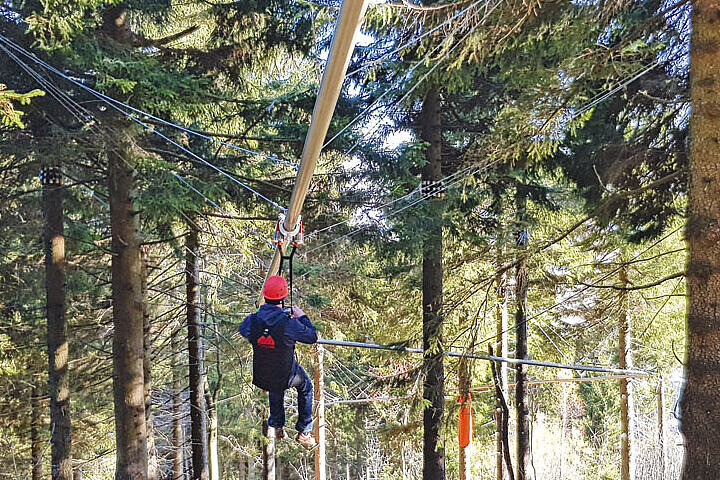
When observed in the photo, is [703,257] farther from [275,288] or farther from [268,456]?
[268,456]

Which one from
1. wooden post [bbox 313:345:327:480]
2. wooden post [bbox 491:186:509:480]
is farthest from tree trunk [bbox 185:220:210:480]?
wooden post [bbox 491:186:509:480]

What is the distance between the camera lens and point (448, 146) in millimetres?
9844

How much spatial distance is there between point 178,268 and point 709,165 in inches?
473

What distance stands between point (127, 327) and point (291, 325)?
4.43 m

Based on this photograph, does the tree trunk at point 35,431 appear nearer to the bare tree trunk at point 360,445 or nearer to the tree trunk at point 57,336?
the tree trunk at point 57,336

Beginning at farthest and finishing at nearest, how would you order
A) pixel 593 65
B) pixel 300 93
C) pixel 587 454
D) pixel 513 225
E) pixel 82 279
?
pixel 587 454 → pixel 82 279 → pixel 513 225 → pixel 300 93 → pixel 593 65

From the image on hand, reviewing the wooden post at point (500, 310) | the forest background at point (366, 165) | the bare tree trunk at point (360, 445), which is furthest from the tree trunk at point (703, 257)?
the bare tree trunk at point (360, 445)

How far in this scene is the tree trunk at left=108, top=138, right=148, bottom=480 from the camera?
24.4 feet

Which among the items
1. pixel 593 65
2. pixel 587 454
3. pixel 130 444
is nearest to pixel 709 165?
pixel 593 65

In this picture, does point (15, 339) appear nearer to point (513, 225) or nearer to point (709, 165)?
point (513, 225)

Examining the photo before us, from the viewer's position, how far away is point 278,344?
14.2ft

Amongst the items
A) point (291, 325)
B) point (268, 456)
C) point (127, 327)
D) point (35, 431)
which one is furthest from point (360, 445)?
point (291, 325)

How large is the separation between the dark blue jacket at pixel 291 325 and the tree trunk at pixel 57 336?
6.10 meters

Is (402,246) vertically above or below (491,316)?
above
